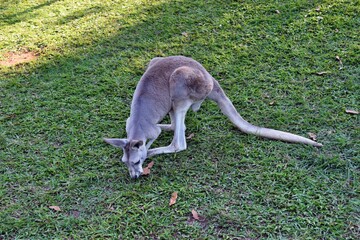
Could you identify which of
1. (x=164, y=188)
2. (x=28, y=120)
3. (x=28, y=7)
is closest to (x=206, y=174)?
(x=164, y=188)

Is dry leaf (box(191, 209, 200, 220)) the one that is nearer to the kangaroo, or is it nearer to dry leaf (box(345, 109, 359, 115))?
the kangaroo

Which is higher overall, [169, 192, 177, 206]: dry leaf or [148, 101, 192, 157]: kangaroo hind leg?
[148, 101, 192, 157]: kangaroo hind leg

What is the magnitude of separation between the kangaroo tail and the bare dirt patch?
2685 mm

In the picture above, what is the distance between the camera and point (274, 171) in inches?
130

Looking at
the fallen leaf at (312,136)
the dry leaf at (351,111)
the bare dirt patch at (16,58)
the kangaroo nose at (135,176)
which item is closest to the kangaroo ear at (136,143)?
the kangaroo nose at (135,176)

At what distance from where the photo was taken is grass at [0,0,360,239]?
3.01m

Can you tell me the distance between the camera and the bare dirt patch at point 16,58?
17.2ft

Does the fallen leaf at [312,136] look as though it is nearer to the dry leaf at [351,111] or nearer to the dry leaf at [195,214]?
the dry leaf at [351,111]

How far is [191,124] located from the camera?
3.95 meters

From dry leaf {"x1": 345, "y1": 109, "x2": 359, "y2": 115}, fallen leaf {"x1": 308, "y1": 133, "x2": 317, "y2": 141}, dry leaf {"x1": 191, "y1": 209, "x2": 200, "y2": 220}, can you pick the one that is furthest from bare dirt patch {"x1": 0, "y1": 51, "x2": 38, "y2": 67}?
dry leaf {"x1": 345, "y1": 109, "x2": 359, "y2": 115}

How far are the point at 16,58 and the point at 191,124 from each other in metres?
2.71

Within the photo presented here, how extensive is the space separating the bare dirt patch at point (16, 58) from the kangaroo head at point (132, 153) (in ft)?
8.36

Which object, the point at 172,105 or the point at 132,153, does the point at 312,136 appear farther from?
the point at 132,153

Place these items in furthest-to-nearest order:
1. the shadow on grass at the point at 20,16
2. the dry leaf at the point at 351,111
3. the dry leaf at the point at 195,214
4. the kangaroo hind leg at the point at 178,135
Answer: the shadow on grass at the point at 20,16 < the dry leaf at the point at 351,111 < the kangaroo hind leg at the point at 178,135 < the dry leaf at the point at 195,214
